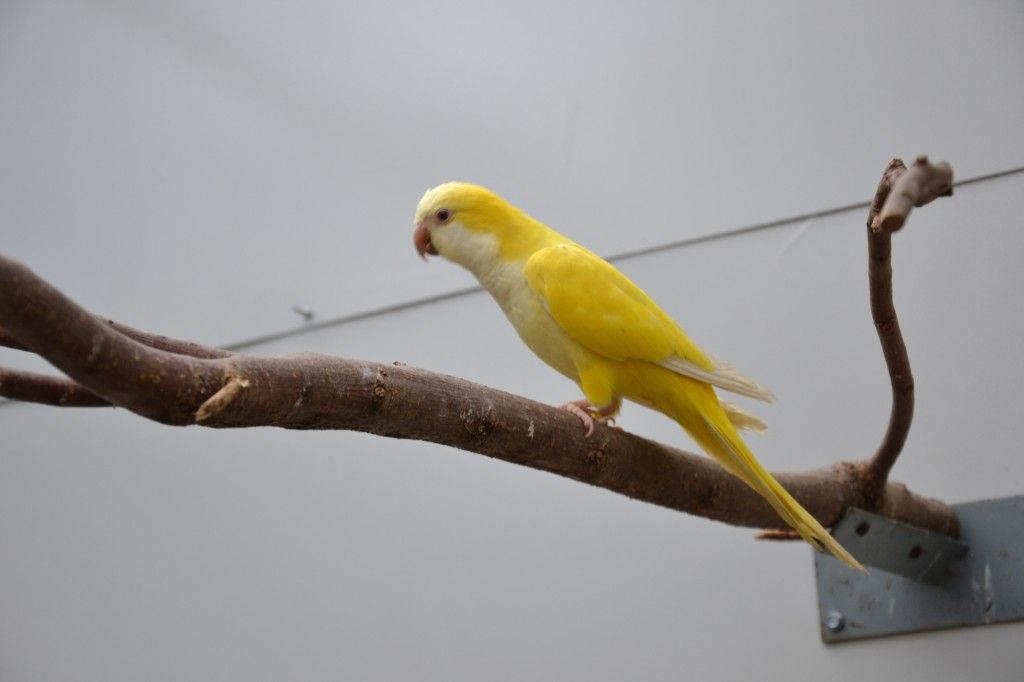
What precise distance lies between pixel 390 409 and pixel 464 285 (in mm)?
1904

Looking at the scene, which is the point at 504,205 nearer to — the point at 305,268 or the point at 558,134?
the point at 558,134

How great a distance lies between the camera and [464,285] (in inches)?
143

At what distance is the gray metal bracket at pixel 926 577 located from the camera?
8.67 feet

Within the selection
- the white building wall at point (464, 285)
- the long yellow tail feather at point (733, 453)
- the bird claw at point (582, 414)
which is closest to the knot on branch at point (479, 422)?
the bird claw at point (582, 414)

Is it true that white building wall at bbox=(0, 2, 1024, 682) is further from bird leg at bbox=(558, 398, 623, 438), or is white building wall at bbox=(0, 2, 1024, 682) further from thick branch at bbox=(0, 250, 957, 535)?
bird leg at bbox=(558, 398, 623, 438)

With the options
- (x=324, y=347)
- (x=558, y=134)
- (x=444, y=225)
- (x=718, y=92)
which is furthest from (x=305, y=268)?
(x=718, y=92)

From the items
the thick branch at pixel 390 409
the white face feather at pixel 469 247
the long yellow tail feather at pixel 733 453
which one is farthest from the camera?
the white face feather at pixel 469 247

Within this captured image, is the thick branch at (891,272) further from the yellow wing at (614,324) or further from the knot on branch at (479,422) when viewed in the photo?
the knot on branch at (479,422)

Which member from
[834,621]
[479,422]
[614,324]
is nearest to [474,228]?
[614,324]

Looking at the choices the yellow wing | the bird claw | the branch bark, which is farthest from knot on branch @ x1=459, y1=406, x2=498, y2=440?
the yellow wing

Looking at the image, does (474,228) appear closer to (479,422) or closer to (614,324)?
(614,324)

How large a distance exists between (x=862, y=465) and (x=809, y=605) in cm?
54

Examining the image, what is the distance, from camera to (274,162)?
12.7 ft

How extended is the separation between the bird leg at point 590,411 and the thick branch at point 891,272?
64 centimetres
